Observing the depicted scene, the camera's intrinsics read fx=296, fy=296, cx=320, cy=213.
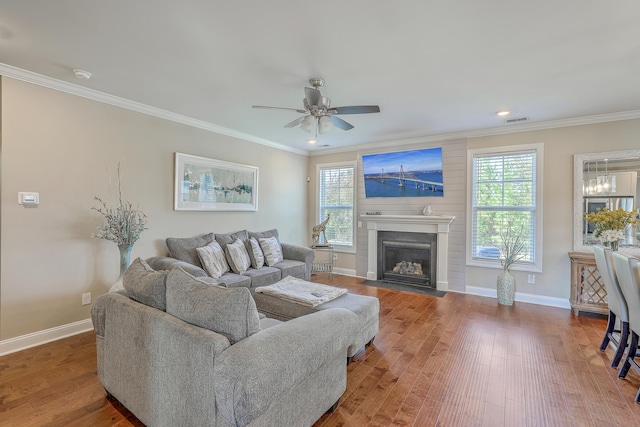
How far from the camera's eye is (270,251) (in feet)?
15.4

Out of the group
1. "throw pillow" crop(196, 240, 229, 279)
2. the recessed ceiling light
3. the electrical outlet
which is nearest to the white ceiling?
the recessed ceiling light

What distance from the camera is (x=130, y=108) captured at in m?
3.63

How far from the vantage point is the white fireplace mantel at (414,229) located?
5.03 meters

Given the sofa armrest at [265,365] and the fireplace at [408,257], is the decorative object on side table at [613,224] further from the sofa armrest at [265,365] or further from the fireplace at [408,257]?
the sofa armrest at [265,365]

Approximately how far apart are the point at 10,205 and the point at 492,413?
4.41m

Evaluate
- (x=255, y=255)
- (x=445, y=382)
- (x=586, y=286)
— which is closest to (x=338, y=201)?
(x=255, y=255)

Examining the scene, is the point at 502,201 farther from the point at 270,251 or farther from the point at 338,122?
the point at 270,251

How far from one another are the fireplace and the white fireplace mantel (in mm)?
96

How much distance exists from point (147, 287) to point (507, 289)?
179 inches

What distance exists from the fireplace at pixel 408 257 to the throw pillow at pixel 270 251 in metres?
2.04

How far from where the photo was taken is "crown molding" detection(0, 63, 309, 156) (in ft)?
9.21

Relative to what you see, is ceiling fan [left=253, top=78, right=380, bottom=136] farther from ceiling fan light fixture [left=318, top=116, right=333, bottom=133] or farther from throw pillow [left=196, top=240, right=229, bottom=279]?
throw pillow [left=196, top=240, right=229, bottom=279]

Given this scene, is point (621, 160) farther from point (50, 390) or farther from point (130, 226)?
point (50, 390)

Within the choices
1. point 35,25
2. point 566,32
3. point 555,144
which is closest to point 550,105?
point 555,144
